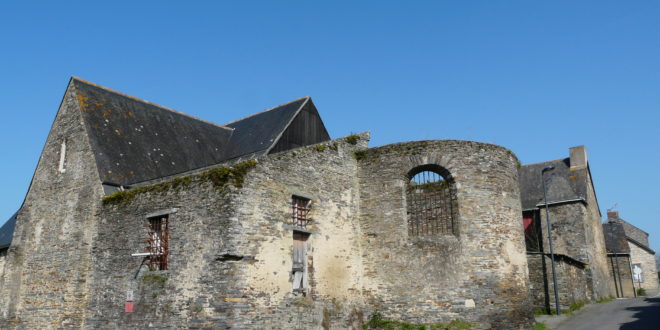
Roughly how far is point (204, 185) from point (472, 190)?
763cm

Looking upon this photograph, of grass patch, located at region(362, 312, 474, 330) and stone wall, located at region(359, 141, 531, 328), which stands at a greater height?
stone wall, located at region(359, 141, 531, 328)

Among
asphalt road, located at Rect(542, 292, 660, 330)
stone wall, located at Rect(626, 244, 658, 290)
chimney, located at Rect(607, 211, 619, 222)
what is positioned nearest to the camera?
asphalt road, located at Rect(542, 292, 660, 330)

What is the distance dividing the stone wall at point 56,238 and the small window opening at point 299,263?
617cm

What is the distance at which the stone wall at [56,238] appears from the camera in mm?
15523

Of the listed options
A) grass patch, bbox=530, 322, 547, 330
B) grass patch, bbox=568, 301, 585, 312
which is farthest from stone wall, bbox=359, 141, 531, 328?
grass patch, bbox=568, 301, 585, 312

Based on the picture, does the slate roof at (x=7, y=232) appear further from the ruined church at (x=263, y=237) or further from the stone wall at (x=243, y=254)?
the stone wall at (x=243, y=254)

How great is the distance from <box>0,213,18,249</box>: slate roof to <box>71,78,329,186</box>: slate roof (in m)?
5.72

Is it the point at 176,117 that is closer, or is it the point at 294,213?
the point at 294,213

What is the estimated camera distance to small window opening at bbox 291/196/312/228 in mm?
14320

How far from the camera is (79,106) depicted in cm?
1780

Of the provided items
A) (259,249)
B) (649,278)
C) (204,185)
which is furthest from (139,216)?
(649,278)

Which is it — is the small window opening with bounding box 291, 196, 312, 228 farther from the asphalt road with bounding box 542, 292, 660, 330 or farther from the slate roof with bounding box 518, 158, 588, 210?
the slate roof with bounding box 518, 158, 588, 210

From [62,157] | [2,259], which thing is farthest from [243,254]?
[2,259]

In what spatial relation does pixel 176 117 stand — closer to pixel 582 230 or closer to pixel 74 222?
pixel 74 222
